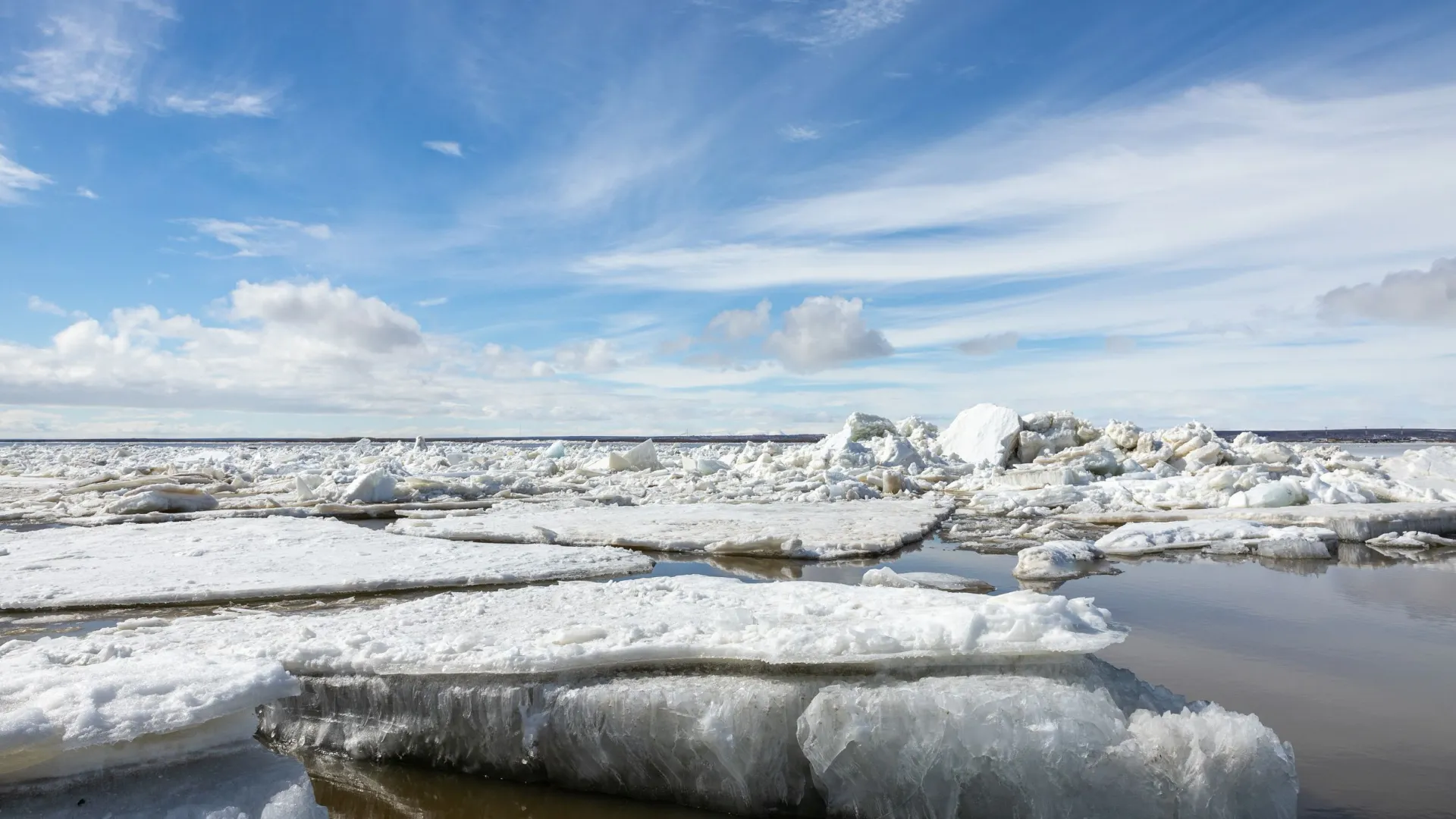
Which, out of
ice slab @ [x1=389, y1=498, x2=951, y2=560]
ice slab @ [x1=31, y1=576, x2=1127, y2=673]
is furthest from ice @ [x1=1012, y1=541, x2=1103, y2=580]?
ice slab @ [x1=31, y1=576, x2=1127, y2=673]

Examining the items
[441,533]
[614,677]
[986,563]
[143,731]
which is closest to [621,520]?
[441,533]

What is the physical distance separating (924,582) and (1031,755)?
3200 millimetres

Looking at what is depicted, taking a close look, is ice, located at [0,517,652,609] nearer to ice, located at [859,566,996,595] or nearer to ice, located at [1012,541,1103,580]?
ice, located at [859,566,996,595]

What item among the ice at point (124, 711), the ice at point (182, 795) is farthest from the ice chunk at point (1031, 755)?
the ice at point (124, 711)

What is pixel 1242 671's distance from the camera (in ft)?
13.4

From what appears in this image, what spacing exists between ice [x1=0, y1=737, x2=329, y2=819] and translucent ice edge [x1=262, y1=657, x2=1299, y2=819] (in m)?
0.78

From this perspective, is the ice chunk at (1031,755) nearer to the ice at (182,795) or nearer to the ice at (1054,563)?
the ice at (182,795)

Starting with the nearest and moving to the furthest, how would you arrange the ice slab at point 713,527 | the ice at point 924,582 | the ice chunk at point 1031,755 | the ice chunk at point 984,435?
Result: the ice chunk at point 1031,755 < the ice at point 924,582 < the ice slab at point 713,527 < the ice chunk at point 984,435

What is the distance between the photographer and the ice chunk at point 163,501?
11.4 m

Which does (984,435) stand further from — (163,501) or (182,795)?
(182,795)

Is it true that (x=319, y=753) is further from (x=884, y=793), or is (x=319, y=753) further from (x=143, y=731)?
(x=884, y=793)

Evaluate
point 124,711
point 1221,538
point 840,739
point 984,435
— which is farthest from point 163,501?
point 984,435

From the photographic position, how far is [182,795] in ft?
7.39

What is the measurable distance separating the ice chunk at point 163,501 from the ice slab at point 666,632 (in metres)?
8.64
